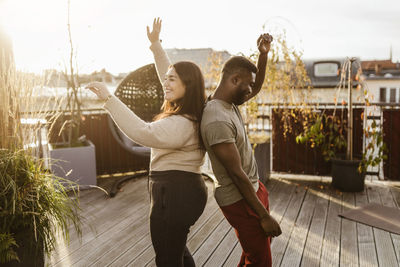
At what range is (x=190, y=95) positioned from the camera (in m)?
1.39

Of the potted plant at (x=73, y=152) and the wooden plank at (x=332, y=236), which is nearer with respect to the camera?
the wooden plank at (x=332, y=236)

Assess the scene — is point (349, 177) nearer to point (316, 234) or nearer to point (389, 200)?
point (389, 200)

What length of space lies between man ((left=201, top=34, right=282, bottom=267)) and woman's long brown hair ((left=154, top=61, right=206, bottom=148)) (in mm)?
50

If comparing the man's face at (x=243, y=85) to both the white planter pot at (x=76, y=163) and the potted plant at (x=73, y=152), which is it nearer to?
the potted plant at (x=73, y=152)

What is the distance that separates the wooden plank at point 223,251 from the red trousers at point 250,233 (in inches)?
36.2

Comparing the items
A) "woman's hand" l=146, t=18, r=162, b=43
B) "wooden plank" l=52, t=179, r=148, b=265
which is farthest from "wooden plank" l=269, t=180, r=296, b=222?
"woman's hand" l=146, t=18, r=162, b=43

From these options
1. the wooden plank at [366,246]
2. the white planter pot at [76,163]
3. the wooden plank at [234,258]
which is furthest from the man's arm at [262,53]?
the white planter pot at [76,163]

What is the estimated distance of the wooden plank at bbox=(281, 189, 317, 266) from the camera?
2.31m

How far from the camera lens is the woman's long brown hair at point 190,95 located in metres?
1.38

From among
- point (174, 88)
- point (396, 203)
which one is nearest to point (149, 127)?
point (174, 88)

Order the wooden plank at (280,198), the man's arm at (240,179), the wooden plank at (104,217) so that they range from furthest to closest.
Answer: the wooden plank at (280,198), the wooden plank at (104,217), the man's arm at (240,179)

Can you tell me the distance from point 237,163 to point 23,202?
1.00 meters

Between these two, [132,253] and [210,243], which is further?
[210,243]

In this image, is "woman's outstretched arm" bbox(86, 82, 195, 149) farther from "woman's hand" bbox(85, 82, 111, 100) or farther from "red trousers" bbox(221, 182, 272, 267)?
"red trousers" bbox(221, 182, 272, 267)
